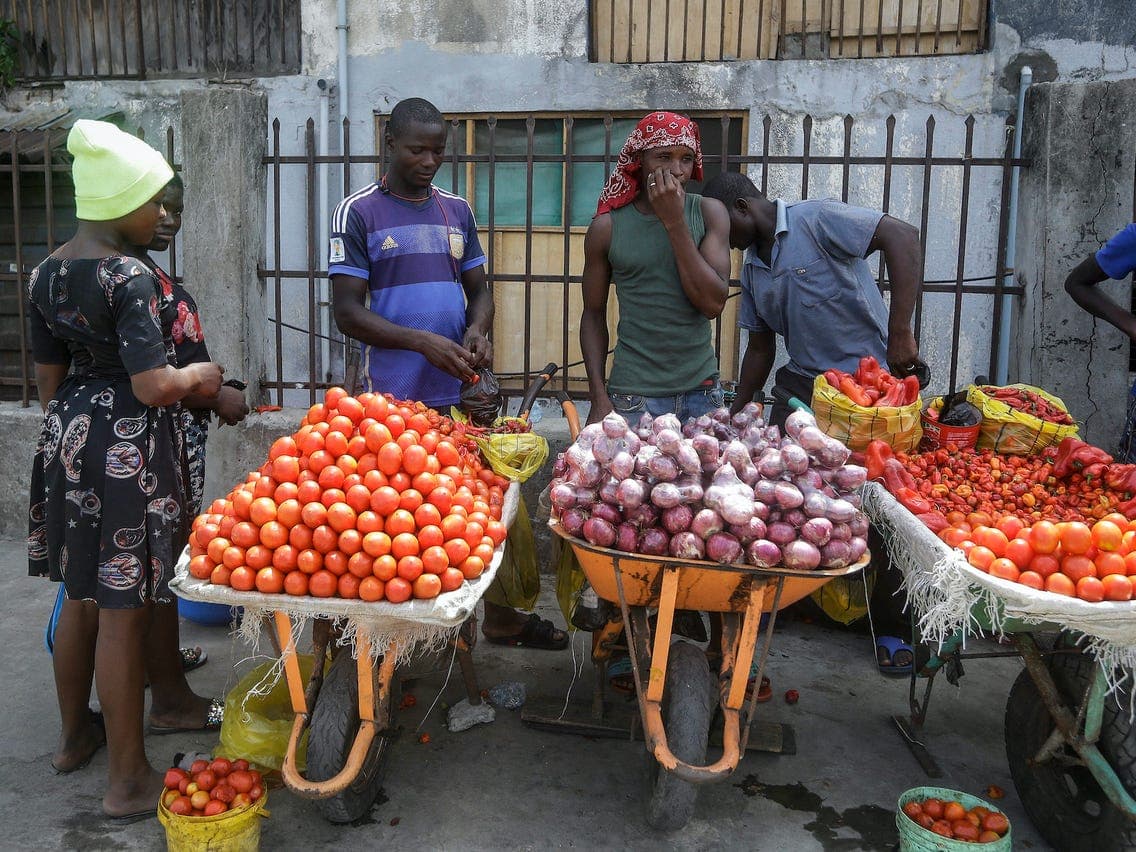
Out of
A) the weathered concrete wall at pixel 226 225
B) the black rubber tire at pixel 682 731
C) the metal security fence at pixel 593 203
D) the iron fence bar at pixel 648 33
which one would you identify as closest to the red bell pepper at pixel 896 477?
the black rubber tire at pixel 682 731

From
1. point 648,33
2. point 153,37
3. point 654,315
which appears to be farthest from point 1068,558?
point 153,37

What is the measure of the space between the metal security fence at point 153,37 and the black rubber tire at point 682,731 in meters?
7.33

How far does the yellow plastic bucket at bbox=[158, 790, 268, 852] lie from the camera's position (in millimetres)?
2643

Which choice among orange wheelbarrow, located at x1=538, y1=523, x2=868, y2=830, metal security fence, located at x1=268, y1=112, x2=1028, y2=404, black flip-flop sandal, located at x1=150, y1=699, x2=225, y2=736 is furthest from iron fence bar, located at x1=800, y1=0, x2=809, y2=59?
black flip-flop sandal, located at x1=150, y1=699, x2=225, y2=736

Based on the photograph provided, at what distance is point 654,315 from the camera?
12.1 feet

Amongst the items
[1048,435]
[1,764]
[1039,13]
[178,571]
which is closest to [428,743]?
[178,571]

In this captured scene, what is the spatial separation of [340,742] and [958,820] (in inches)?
74.7

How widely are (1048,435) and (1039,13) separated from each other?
17.3 feet

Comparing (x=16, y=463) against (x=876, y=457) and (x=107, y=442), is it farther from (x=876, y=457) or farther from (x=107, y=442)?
(x=876, y=457)

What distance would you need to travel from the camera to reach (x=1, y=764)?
3287 millimetres

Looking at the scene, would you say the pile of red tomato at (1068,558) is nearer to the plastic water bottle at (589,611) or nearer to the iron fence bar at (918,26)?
the plastic water bottle at (589,611)

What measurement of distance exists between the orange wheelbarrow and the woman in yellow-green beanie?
139 cm

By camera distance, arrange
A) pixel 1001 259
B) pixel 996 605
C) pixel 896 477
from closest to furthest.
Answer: pixel 996 605
pixel 896 477
pixel 1001 259

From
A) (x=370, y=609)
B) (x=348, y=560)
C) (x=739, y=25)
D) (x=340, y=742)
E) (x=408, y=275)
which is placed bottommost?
(x=340, y=742)
